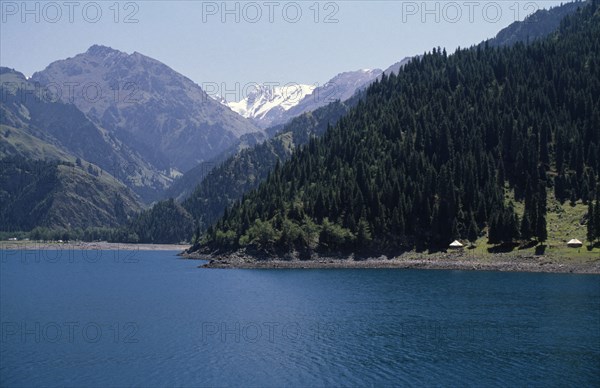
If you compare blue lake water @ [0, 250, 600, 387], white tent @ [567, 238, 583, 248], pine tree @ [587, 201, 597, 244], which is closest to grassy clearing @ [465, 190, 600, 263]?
white tent @ [567, 238, 583, 248]

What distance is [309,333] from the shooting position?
86.5m

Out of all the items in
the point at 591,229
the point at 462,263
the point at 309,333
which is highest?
the point at 591,229

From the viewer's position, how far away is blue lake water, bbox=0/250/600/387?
6419cm

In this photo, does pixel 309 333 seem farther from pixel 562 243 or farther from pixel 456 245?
pixel 562 243

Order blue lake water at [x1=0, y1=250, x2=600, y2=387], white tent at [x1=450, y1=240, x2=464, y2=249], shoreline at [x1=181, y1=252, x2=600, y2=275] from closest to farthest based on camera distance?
1. blue lake water at [x1=0, y1=250, x2=600, y2=387]
2. shoreline at [x1=181, y1=252, x2=600, y2=275]
3. white tent at [x1=450, y1=240, x2=464, y2=249]

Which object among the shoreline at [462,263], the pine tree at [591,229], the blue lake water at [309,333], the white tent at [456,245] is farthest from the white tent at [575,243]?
the white tent at [456,245]

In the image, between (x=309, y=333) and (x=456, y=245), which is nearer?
(x=309, y=333)

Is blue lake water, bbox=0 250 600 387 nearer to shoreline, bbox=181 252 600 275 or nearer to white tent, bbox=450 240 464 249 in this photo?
shoreline, bbox=181 252 600 275

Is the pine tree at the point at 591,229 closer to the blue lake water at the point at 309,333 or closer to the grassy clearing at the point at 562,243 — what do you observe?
the grassy clearing at the point at 562,243

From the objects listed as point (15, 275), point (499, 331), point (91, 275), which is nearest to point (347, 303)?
point (499, 331)

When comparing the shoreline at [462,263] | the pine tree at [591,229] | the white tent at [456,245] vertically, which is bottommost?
the shoreline at [462,263]

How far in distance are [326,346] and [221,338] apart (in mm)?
16297

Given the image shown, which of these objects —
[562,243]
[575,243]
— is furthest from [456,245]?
[575,243]

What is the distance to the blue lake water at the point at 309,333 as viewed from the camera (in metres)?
64.2
